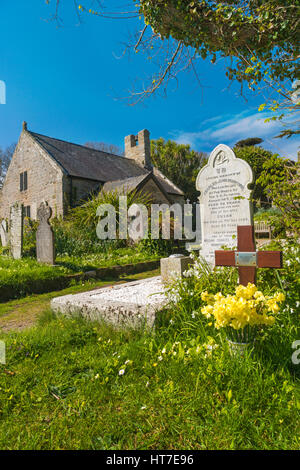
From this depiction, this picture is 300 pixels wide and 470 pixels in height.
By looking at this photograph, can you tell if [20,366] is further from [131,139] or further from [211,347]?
[131,139]

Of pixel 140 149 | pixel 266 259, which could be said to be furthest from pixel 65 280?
pixel 140 149

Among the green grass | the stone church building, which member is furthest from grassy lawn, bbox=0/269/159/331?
the stone church building

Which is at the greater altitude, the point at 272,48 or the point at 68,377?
the point at 272,48

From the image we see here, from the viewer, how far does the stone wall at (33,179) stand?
16.5m

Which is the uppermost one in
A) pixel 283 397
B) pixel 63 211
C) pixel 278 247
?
pixel 63 211

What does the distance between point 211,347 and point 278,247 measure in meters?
2.17

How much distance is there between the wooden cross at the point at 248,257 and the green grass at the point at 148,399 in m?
0.73

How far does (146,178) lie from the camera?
593 inches

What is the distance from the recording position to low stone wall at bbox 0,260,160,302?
259 inches

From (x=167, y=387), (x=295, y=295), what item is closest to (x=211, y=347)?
(x=167, y=387)

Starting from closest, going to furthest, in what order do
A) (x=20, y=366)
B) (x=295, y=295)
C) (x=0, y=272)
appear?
1. (x=20, y=366)
2. (x=295, y=295)
3. (x=0, y=272)

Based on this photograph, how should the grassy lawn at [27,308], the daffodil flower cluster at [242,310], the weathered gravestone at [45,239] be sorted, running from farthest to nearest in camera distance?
1. the weathered gravestone at [45,239]
2. the grassy lawn at [27,308]
3. the daffodil flower cluster at [242,310]

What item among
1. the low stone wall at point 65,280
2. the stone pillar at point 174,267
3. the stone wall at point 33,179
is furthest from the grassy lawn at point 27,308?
the stone wall at point 33,179

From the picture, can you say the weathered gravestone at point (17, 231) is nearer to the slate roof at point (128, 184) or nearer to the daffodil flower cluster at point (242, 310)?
the slate roof at point (128, 184)
